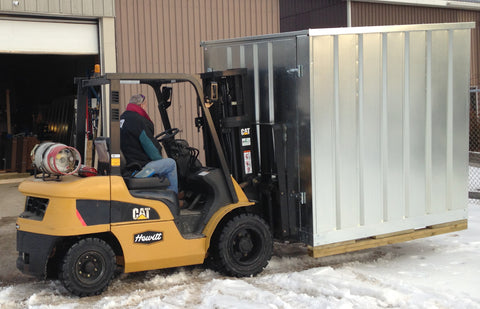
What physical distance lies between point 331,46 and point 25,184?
12.0 ft

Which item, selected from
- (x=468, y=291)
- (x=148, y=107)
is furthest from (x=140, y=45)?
(x=468, y=291)

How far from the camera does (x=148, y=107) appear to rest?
43.8 ft

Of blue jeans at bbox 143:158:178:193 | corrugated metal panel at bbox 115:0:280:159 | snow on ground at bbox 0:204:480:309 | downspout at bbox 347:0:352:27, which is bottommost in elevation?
snow on ground at bbox 0:204:480:309

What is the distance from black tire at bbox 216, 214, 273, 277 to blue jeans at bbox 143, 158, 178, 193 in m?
0.74

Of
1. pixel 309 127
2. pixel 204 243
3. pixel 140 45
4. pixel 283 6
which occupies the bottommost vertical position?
pixel 204 243

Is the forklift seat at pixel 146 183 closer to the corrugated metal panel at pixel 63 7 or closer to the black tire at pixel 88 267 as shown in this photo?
the black tire at pixel 88 267

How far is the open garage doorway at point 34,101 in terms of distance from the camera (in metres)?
16.8

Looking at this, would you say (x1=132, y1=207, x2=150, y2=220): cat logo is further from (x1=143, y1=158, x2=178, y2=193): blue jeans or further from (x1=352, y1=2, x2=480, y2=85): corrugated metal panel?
(x1=352, y1=2, x2=480, y2=85): corrugated metal panel

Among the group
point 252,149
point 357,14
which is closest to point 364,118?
point 252,149

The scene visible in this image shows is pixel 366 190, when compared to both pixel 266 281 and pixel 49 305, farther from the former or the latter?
pixel 49 305

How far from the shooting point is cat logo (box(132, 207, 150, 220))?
6.05 meters

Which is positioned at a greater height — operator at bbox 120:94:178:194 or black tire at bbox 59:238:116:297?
operator at bbox 120:94:178:194

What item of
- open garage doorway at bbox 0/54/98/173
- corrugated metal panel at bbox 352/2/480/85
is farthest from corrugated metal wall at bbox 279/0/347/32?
open garage doorway at bbox 0/54/98/173

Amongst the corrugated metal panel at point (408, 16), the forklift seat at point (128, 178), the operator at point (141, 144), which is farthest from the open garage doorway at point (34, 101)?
the forklift seat at point (128, 178)
